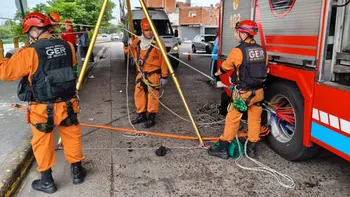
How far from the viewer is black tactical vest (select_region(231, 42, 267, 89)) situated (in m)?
3.61

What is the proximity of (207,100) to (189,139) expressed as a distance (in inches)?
108

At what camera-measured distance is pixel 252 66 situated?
3.64 meters

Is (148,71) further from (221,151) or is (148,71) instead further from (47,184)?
(47,184)

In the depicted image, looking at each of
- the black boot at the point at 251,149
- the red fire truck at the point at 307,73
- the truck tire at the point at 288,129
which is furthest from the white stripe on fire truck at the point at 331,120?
the black boot at the point at 251,149

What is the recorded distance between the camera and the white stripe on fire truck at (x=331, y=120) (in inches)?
108

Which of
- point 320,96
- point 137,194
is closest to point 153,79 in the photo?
point 137,194

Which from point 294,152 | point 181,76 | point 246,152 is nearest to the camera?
point 294,152

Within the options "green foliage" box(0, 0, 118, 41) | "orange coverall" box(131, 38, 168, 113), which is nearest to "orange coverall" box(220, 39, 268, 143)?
"orange coverall" box(131, 38, 168, 113)

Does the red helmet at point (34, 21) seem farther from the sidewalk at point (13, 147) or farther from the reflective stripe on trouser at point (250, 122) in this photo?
the reflective stripe on trouser at point (250, 122)

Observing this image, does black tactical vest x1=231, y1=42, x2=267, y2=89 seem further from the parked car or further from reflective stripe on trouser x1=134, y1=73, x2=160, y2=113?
the parked car

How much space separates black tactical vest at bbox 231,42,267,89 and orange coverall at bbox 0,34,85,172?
1.97 meters

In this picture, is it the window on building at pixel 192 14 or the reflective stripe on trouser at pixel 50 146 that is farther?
the window on building at pixel 192 14

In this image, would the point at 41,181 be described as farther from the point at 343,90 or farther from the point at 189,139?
the point at 343,90

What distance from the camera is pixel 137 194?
3135 mm
